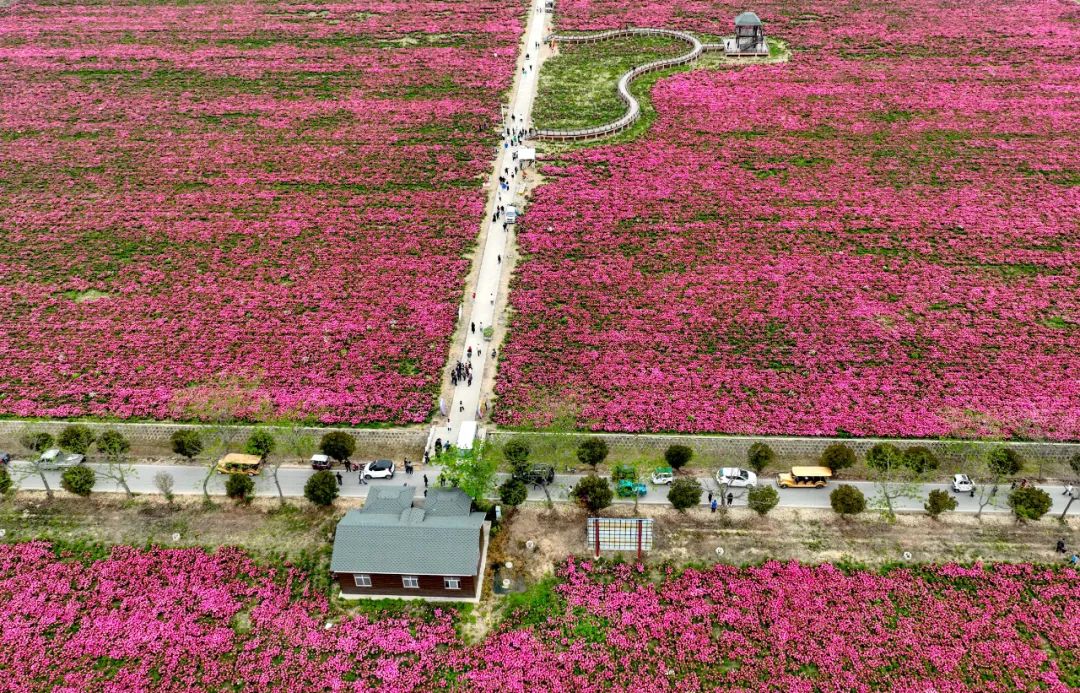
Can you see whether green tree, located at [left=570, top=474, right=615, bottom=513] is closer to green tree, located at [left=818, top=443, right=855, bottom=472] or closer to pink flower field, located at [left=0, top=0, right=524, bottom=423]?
pink flower field, located at [left=0, top=0, right=524, bottom=423]

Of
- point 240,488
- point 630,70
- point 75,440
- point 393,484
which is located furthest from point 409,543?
point 630,70

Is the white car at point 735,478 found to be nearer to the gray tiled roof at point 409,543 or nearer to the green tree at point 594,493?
the green tree at point 594,493

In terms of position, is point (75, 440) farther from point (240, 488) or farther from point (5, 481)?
point (240, 488)

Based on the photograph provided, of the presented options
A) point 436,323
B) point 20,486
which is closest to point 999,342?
point 436,323

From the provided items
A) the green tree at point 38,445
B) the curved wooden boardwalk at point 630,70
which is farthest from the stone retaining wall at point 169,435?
the curved wooden boardwalk at point 630,70

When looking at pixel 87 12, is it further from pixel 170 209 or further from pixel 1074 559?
pixel 1074 559

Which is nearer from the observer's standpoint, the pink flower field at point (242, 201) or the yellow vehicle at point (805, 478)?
the yellow vehicle at point (805, 478)
